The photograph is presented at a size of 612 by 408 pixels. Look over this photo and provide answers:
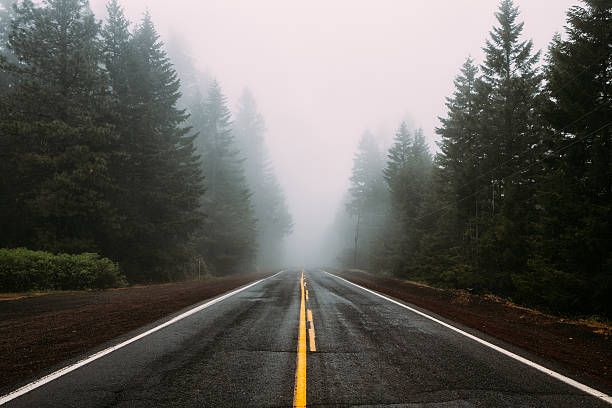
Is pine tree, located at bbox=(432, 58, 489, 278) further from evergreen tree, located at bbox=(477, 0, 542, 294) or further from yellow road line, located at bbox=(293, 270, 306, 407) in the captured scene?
yellow road line, located at bbox=(293, 270, 306, 407)

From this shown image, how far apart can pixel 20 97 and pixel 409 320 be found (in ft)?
69.7

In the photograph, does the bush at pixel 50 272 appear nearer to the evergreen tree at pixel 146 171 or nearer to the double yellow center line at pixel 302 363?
the evergreen tree at pixel 146 171

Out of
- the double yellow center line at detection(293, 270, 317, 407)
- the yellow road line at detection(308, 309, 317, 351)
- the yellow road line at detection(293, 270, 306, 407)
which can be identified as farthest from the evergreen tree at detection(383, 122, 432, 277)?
the yellow road line at detection(293, 270, 306, 407)

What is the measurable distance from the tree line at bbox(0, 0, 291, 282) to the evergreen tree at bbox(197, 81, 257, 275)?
5.32m

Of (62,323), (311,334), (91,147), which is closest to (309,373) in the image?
(311,334)

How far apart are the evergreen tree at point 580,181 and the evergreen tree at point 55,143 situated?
776 inches

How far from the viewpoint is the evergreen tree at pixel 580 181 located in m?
9.55

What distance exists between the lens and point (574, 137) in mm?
11922

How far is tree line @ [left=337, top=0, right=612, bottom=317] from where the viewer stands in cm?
1005

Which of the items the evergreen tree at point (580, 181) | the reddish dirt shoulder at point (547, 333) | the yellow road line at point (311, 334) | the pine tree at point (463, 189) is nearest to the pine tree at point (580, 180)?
the evergreen tree at point (580, 181)

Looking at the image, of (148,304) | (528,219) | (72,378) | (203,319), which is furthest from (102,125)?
(528,219)

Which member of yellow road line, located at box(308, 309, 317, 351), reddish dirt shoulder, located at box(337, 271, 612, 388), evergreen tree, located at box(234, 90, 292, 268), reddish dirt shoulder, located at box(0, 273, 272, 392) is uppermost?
evergreen tree, located at box(234, 90, 292, 268)

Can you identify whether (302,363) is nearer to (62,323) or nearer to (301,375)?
(301,375)

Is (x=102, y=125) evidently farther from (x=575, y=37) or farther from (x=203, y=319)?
(x=575, y=37)
